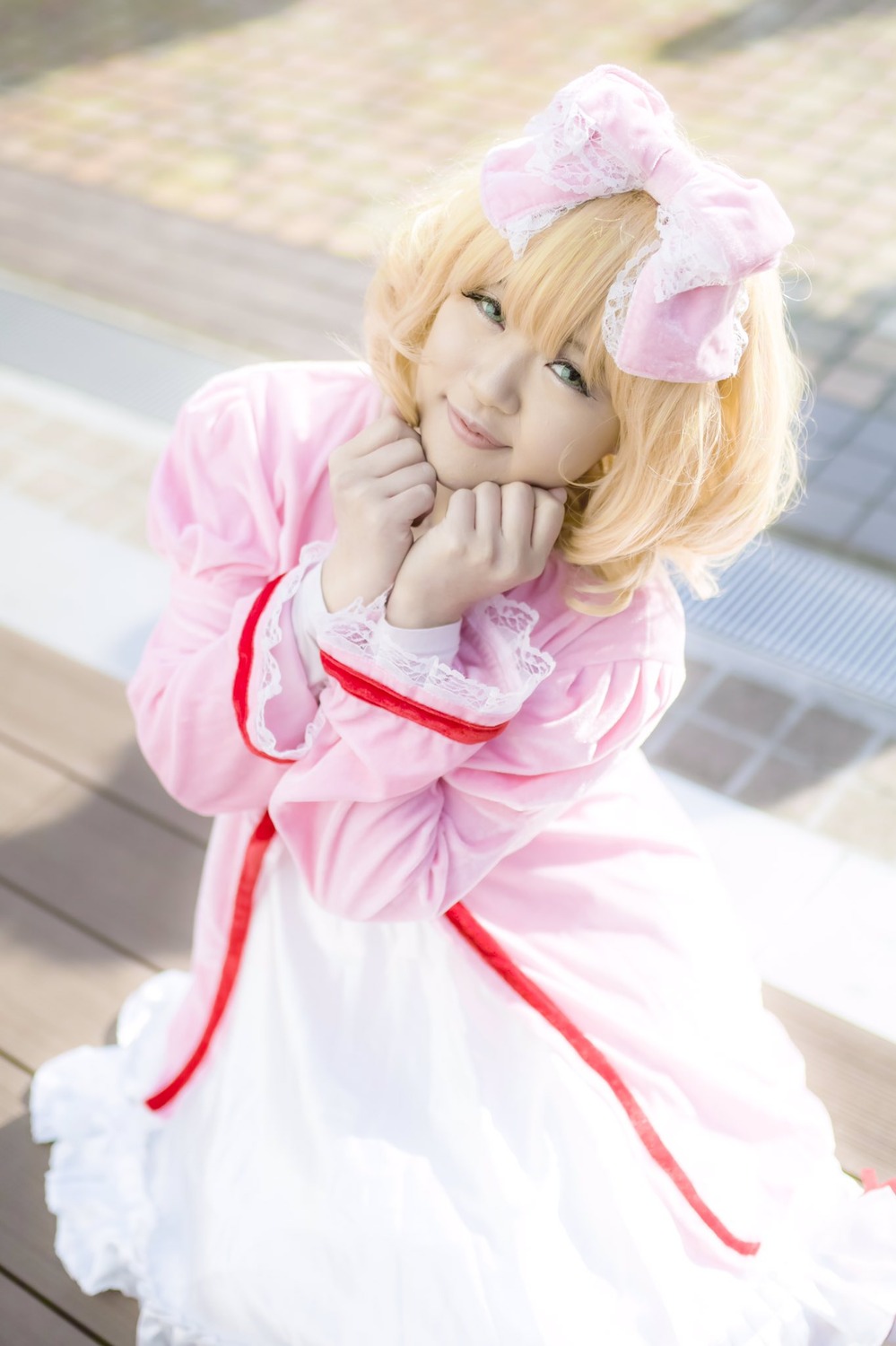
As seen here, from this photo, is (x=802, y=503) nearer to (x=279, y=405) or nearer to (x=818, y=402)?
(x=818, y=402)

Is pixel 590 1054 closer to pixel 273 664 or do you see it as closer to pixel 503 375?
pixel 273 664

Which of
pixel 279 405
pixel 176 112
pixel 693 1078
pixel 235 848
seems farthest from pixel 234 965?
pixel 176 112

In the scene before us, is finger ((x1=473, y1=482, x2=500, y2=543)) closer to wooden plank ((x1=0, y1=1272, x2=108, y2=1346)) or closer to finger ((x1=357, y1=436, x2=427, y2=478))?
finger ((x1=357, y1=436, x2=427, y2=478))

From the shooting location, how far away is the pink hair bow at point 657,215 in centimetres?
101

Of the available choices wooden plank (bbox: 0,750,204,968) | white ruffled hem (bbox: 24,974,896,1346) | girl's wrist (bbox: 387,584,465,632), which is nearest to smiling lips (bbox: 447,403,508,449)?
girl's wrist (bbox: 387,584,465,632)

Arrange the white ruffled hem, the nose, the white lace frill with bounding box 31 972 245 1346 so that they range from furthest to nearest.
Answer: the white lace frill with bounding box 31 972 245 1346 → the white ruffled hem → the nose

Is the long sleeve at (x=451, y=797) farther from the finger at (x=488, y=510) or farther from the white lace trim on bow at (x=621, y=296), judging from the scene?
the white lace trim on bow at (x=621, y=296)

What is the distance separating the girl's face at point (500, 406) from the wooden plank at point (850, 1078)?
42.7 inches

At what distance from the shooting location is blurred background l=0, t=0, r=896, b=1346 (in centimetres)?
209

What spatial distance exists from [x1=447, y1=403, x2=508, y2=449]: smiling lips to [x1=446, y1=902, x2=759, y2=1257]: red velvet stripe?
485 mm

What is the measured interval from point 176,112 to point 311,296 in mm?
1475

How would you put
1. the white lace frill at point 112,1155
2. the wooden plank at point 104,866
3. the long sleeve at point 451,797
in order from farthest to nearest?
the wooden plank at point 104,866
the white lace frill at point 112,1155
the long sleeve at point 451,797

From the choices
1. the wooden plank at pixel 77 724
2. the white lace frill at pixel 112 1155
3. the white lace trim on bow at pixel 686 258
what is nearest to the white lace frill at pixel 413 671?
the white lace trim on bow at pixel 686 258

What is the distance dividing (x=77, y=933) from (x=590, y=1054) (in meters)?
0.95
